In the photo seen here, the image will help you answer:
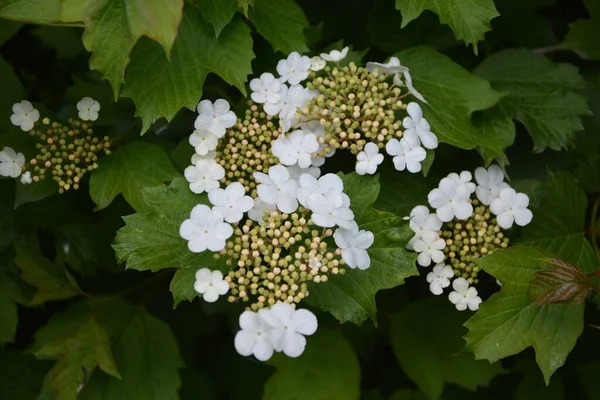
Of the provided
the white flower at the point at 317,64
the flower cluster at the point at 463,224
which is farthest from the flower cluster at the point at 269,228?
the flower cluster at the point at 463,224

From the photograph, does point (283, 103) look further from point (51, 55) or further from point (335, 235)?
point (51, 55)

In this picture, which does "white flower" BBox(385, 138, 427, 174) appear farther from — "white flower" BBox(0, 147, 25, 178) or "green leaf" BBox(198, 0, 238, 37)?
"white flower" BBox(0, 147, 25, 178)

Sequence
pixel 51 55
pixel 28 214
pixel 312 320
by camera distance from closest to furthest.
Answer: pixel 312 320
pixel 28 214
pixel 51 55

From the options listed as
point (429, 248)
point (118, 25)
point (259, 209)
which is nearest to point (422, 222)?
point (429, 248)

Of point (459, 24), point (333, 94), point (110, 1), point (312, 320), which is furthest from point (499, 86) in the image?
point (110, 1)

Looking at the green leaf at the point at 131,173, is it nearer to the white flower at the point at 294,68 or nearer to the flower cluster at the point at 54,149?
the flower cluster at the point at 54,149

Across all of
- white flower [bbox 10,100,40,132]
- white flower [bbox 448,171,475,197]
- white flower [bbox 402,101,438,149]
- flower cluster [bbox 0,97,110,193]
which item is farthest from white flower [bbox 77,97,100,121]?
white flower [bbox 448,171,475,197]
